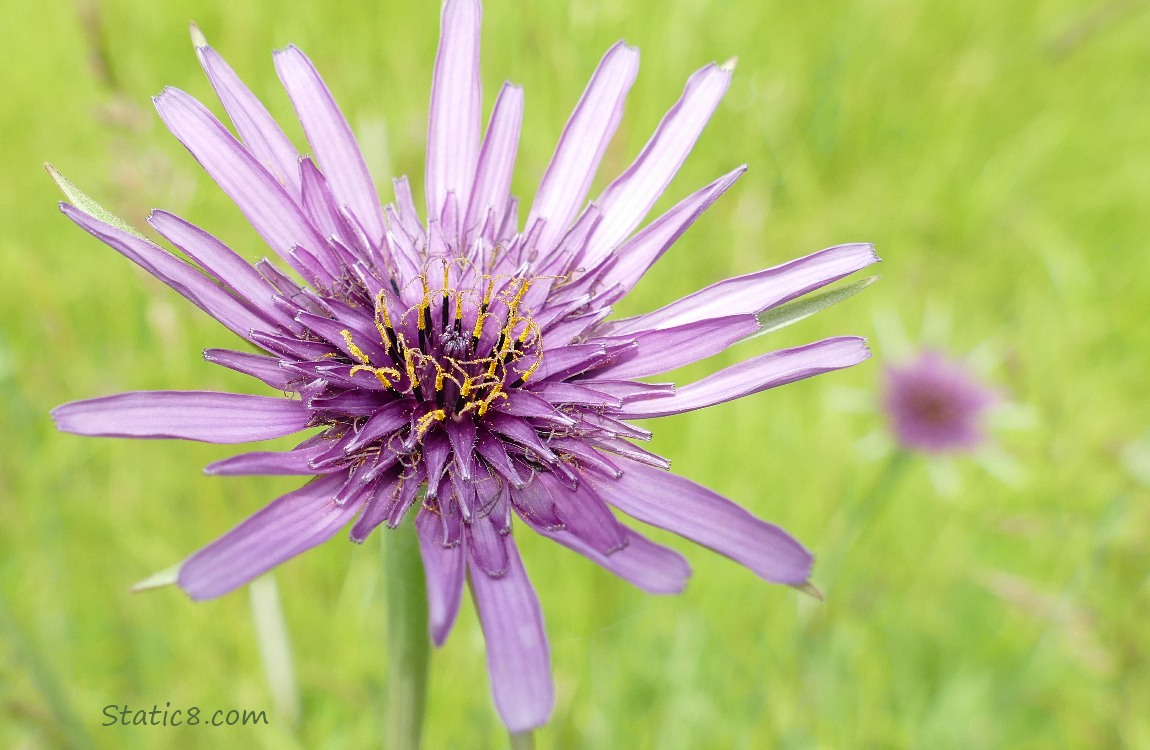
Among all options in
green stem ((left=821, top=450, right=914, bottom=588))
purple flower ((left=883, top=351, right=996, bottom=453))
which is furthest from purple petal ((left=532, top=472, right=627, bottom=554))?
purple flower ((left=883, top=351, right=996, bottom=453))

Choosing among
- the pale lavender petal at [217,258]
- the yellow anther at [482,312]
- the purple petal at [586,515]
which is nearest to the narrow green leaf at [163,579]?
the pale lavender petal at [217,258]

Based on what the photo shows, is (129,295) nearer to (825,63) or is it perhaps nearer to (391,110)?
(391,110)

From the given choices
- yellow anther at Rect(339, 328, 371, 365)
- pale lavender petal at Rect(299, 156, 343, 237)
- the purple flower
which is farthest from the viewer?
the purple flower

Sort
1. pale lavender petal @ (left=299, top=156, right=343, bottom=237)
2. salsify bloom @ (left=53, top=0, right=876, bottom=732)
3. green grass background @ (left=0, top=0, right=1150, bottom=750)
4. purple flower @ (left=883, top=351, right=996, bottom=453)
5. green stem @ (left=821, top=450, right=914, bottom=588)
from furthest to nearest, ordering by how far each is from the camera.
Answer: purple flower @ (left=883, top=351, right=996, bottom=453) < green stem @ (left=821, top=450, right=914, bottom=588) < green grass background @ (left=0, top=0, right=1150, bottom=750) < pale lavender petal @ (left=299, top=156, right=343, bottom=237) < salsify bloom @ (left=53, top=0, right=876, bottom=732)

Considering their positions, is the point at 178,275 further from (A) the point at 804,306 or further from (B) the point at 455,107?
(A) the point at 804,306

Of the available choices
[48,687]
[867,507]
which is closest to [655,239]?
[867,507]

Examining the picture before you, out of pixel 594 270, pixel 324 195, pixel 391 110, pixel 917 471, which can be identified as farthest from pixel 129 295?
pixel 917 471

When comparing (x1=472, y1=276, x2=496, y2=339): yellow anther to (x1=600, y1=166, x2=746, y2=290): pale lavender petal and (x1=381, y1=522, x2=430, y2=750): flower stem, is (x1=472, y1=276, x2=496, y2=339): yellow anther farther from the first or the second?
(x1=381, y1=522, x2=430, y2=750): flower stem
